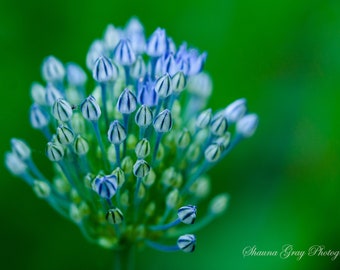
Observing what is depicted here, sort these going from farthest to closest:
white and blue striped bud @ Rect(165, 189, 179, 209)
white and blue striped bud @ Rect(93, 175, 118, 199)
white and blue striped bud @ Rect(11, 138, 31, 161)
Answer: white and blue striped bud @ Rect(11, 138, 31, 161) → white and blue striped bud @ Rect(165, 189, 179, 209) → white and blue striped bud @ Rect(93, 175, 118, 199)

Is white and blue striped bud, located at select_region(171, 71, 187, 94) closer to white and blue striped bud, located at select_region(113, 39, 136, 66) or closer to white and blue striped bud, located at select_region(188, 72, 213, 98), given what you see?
white and blue striped bud, located at select_region(113, 39, 136, 66)

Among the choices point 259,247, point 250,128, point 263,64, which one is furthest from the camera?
point 263,64

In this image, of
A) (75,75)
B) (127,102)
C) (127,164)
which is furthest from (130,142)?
(75,75)

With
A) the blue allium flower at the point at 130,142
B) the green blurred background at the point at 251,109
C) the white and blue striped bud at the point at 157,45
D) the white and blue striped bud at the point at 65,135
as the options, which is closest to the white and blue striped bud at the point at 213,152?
the blue allium flower at the point at 130,142

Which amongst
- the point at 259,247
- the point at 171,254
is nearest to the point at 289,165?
the point at 259,247

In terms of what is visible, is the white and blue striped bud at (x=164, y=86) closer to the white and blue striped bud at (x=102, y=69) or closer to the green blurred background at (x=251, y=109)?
the white and blue striped bud at (x=102, y=69)

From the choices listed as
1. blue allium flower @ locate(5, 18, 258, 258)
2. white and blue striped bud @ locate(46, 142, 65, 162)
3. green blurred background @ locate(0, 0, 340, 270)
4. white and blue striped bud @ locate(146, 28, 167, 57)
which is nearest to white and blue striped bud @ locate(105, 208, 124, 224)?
blue allium flower @ locate(5, 18, 258, 258)

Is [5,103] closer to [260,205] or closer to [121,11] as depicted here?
[121,11]

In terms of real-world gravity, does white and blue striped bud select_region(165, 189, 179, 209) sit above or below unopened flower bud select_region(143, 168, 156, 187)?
below
